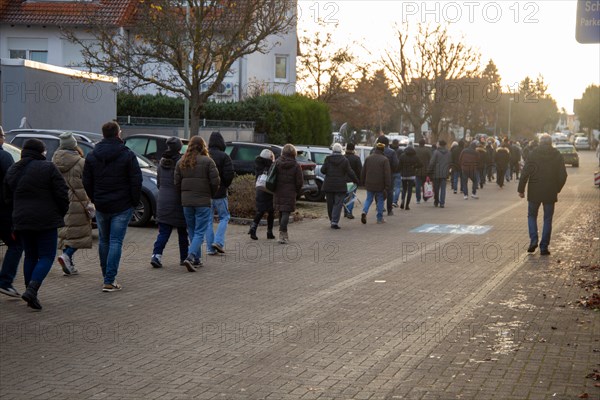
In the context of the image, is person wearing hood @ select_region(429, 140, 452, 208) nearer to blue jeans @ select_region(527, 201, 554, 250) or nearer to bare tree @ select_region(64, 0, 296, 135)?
bare tree @ select_region(64, 0, 296, 135)

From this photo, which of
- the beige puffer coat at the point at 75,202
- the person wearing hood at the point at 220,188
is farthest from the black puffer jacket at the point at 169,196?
the beige puffer coat at the point at 75,202

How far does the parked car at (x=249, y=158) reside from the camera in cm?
2525

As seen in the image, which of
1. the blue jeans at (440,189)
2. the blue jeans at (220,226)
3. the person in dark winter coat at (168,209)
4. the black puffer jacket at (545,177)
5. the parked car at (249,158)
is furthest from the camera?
the blue jeans at (440,189)

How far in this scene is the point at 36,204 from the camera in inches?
398

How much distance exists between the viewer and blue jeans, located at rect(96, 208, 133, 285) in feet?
36.8

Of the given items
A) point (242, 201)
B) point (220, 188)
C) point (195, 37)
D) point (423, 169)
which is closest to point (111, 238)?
point (220, 188)

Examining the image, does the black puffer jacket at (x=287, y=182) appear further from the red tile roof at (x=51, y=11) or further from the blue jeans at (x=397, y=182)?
the red tile roof at (x=51, y=11)

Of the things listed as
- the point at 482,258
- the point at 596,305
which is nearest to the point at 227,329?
the point at 596,305

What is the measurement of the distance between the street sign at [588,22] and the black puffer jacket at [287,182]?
5925mm

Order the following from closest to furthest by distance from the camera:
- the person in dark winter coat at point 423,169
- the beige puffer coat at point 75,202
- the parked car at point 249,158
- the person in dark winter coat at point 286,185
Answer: the beige puffer coat at point 75,202, the person in dark winter coat at point 286,185, the parked car at point 249,158, the person in dark winter coat at point 423,169

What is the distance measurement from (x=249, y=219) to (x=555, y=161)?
23.7ft

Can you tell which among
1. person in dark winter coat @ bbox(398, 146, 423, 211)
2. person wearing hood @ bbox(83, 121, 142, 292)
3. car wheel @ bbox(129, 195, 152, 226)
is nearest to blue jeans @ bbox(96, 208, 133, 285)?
person wearing hood @ bbox(83, 121, 142, 292)

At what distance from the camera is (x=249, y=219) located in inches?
798

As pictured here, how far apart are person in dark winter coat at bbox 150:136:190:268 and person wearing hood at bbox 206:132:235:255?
3.36ft
